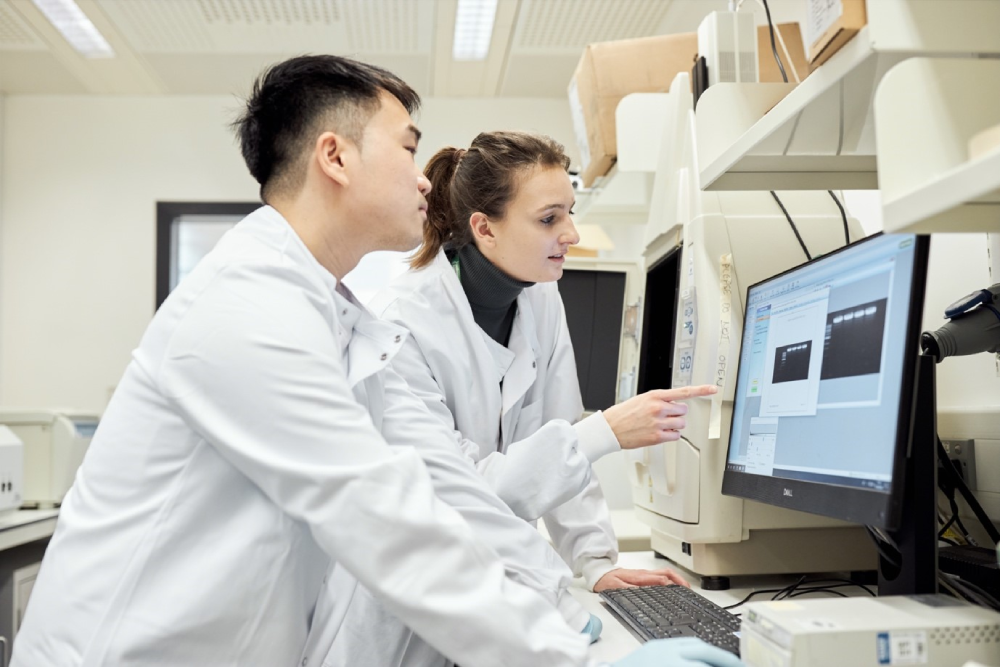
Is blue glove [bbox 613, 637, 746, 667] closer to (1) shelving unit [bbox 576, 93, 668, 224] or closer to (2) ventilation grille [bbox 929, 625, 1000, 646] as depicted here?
(2) ventilation grille [bbox 929, 625, 1000, 646]

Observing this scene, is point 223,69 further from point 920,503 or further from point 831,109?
point 920,503

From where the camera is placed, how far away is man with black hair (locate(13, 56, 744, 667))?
2.62 ft

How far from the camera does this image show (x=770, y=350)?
1133 mm

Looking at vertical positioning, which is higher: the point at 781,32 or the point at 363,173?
the point at 781,32

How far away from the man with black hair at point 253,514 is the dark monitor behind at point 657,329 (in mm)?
771

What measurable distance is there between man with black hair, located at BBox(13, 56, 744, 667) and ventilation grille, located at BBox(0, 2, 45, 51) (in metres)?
2.86

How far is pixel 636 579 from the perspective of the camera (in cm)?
129

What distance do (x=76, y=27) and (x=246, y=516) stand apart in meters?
3.21

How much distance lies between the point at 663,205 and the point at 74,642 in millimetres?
1200

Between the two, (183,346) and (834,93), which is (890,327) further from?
(183,346)

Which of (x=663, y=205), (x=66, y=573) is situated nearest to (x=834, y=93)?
(x=663, y=205)

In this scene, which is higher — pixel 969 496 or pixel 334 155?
pixel 334 155

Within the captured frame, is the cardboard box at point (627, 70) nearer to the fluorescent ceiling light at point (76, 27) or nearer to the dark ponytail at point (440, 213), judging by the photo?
the dark ponytail at point (440, 213)

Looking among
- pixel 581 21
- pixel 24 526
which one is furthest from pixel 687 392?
pixel 581 21
